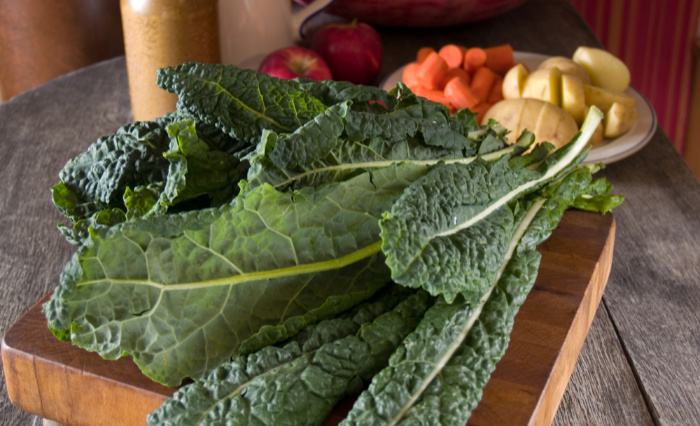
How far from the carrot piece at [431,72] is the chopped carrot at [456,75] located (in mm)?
16

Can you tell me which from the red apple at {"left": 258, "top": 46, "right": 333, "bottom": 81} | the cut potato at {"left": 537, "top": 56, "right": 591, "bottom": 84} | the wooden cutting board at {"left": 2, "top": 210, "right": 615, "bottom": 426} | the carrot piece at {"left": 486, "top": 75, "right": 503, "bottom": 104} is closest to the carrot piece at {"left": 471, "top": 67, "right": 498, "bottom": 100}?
the carrot piece at {"left": 486, "top": 75, "right": 503, "bottom": 104}

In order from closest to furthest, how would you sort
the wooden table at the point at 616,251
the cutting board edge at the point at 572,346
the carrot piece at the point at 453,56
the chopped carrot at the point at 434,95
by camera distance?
the cutting board edge at the point at 572,346
the wooden table at the point at 616,251
the chopped carrot at the point at 434,95
the carrot piece at the point at 453,56

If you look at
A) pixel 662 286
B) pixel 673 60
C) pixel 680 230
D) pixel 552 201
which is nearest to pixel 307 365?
pixel 552 201

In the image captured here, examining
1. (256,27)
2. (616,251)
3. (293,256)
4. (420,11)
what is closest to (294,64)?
(256,27)

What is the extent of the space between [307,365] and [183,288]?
145 mm

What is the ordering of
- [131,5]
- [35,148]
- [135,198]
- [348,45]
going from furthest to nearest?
[348,45] → [35,148] → [131,5] → [135,198]

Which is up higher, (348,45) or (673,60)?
(348,45)

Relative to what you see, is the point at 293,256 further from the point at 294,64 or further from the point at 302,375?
the point at 294,64

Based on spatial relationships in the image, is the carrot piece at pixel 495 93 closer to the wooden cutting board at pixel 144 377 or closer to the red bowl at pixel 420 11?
the red bowl at pixel 420 11

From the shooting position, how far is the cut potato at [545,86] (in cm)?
134

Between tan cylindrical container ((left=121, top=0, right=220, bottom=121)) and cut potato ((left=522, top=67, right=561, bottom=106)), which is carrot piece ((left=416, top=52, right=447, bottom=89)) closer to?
cut potato ((left=522, top=67, right=561, bottom=106))

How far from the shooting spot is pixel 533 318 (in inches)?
32.7

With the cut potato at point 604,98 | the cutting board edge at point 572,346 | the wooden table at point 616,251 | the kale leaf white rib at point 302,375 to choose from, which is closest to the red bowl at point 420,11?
the wooden table at point 616,251

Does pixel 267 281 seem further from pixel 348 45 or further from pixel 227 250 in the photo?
pixel 348 45
